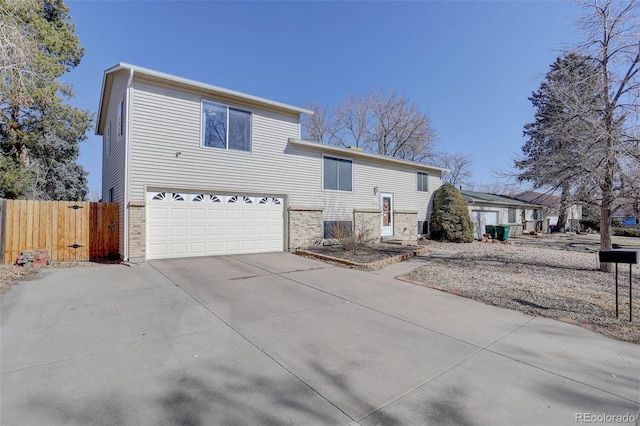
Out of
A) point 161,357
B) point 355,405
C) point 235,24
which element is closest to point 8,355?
point 161,357

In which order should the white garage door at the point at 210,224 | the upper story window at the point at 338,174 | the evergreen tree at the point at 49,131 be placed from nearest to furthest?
the white garage door at the point at 210,224, the upper story window at the point at 338,174, the evergreen tree at the point at 49,131

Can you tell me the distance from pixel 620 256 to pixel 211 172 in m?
9.98

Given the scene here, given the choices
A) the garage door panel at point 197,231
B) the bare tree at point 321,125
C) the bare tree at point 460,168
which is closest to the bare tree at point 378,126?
the bare tree at point 321,125

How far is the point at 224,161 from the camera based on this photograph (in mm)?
10141

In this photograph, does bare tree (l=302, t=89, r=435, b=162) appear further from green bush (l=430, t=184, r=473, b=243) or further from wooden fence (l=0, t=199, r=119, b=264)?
wooden fence (l=0, t=199, r=119, b=264)

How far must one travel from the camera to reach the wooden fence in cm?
790

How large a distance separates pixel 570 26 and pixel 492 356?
9.25 metres

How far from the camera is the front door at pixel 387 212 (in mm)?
15336

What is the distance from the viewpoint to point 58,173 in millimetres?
16422

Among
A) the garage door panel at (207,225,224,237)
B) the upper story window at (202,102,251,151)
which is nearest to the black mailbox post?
the garage door panel at (207,225,224,237)

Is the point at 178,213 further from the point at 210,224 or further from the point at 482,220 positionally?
the point at 482,220

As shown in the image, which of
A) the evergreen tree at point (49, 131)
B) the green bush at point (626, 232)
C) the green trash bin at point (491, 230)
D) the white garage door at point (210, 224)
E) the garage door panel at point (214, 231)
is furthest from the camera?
the green bush at point (626, 232)

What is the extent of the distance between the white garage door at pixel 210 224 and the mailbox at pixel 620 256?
9.06m

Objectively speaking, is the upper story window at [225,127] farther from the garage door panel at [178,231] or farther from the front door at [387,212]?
the front door at [387,212]
